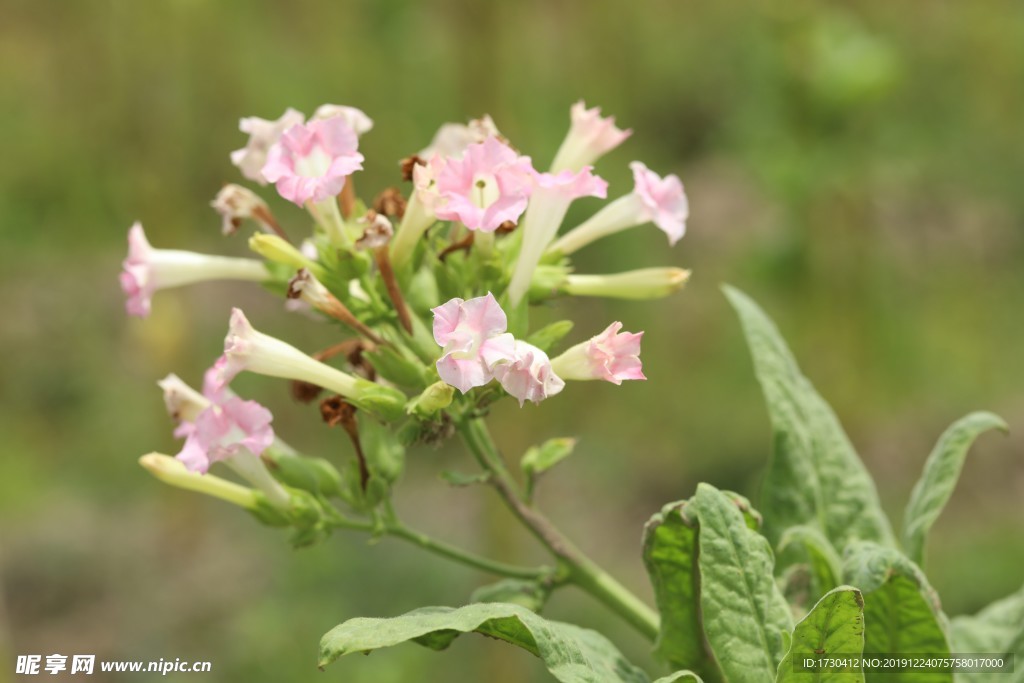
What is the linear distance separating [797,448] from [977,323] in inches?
208

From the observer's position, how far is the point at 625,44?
7.56 m

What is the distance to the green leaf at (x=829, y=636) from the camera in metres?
0.93

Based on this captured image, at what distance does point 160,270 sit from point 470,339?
1.91 feet

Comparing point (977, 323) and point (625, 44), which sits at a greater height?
point (625, 44)

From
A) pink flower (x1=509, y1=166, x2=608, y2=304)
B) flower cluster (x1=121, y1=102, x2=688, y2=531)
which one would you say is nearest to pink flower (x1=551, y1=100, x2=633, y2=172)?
flower cluster (x1=121, y1=102, x2=688, y2=531)

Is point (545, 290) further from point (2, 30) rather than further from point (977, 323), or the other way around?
point (2, 30)

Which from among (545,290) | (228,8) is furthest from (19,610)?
(545,290)

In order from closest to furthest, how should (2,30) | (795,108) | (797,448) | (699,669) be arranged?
(699,669) → (797,448) → (795,108) → (2,30)

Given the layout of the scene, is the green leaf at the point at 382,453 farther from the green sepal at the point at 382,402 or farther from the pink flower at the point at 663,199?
the pink flower at the point at 663,199

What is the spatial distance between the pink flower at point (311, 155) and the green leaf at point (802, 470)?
505 mm

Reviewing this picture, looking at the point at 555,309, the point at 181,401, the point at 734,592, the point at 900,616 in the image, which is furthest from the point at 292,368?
the point at 555,309

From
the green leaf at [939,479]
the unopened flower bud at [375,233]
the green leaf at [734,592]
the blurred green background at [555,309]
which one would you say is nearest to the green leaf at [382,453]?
the unopened flower bud at [375,233]

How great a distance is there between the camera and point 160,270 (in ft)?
4.66

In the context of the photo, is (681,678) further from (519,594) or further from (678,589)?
(519,594)
